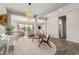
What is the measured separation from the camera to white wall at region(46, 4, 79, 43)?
233 cm

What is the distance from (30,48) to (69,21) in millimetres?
1051

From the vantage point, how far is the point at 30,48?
2357 millimetres

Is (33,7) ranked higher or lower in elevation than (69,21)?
higher

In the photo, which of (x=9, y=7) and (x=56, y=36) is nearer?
(x=9, y=7)

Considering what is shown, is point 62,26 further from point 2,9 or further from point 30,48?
point 2,9

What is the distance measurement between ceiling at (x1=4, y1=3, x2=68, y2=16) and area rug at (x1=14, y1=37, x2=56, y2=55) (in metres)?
0.61

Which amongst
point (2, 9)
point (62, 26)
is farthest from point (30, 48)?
point (2, 9)

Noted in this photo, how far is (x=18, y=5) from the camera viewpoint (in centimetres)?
234

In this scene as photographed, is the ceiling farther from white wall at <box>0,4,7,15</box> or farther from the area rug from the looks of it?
the area rug

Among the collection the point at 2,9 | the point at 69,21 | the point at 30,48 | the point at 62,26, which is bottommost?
the point at 30,48

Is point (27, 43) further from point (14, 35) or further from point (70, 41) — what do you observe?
point (70, 41)
